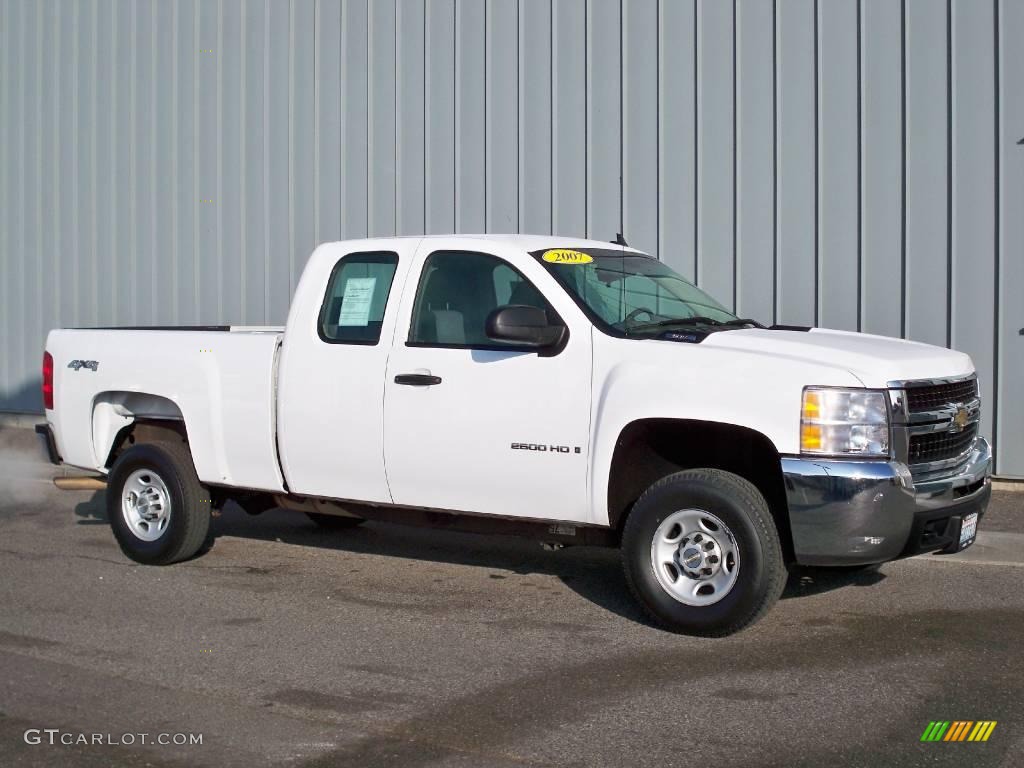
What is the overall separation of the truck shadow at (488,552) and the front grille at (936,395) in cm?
146

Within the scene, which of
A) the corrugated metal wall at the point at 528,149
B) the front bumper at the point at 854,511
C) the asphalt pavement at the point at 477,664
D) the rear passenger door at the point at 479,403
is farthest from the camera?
the corrugated metal wall at the point at 528,149

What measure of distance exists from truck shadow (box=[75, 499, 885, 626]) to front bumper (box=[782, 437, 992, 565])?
→ 1.14 metres

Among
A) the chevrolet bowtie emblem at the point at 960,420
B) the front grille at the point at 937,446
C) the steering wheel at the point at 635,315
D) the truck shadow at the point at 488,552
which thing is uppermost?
the steering wheel at the point at 635,315

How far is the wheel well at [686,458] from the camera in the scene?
643 centimetres

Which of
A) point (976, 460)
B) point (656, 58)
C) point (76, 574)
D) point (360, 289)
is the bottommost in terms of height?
point (76, 574)

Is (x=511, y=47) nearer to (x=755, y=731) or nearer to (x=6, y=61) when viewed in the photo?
(x=6, y=61)

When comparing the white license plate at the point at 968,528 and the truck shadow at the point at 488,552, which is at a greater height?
the white license plate at the point at 968,528

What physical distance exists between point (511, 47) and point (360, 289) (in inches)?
229

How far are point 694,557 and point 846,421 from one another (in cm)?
102

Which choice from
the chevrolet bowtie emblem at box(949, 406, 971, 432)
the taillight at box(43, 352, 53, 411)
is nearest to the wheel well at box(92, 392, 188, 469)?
the taillight at box(43, 352, 53, 411)

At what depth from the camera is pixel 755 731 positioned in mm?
4953

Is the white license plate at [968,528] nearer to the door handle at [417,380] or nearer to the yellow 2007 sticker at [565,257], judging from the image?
the yellow 2007 sticker at [565,257]

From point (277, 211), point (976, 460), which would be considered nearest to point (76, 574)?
point (976, 460)

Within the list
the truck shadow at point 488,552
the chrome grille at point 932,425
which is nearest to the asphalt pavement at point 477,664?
the truck shadow at point 488,552
